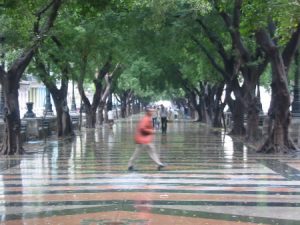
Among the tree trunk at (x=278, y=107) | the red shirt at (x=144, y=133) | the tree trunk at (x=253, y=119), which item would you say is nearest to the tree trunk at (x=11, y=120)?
the red shirt at (x=144, y=133)

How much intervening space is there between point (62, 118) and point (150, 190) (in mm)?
21547

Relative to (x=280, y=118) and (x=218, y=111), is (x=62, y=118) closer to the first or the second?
(x=280, y=118)

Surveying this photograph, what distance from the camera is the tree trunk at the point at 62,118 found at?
1318 inches

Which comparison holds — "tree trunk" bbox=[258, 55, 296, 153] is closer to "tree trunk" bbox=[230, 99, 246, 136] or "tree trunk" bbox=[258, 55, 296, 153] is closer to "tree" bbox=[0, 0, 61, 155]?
"tree" bbox=[0, 0, 61, 155]

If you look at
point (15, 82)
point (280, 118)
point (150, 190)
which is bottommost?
point (150, 190)

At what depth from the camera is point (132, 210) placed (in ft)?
34.9

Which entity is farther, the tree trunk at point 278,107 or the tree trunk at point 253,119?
the tree trunk at point 253,119

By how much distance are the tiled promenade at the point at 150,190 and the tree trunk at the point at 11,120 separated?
0.73m

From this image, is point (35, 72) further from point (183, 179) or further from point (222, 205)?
point (222, 205)

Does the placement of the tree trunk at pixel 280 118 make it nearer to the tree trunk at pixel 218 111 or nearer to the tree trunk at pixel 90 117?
the tree trunk at pixel 218 111

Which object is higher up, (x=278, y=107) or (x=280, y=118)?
(x=278, y=107)

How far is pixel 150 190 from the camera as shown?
12.9m

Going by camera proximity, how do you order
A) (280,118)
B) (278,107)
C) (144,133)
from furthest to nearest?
(278,107)
(280,118)
(144,133)

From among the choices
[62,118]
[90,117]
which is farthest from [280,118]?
[90,117]
